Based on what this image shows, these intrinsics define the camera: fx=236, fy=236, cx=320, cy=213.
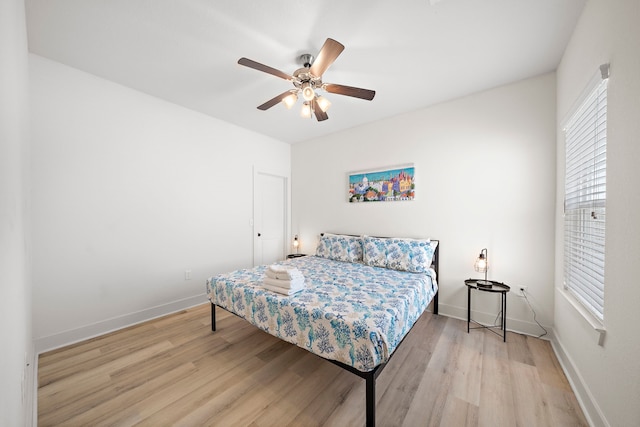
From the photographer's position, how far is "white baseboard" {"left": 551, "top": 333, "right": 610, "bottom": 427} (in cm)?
137

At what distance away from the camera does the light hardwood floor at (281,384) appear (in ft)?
4.95

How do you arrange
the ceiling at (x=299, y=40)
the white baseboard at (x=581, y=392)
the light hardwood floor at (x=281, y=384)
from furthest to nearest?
the ceiling at (x=299, y=40) → the light hardwood floor at (x=281, y=384) → the white baseboard at (x=581, y=392)

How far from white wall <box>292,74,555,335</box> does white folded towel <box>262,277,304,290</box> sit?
1.86 m

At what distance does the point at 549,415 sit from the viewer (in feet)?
4.95

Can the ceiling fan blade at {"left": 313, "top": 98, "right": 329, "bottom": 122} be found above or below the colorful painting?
above

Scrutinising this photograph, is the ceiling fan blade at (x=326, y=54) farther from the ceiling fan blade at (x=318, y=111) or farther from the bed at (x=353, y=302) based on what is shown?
the bed at (x=353, y=302)

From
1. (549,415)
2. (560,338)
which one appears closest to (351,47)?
(549,415)

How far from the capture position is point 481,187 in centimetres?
275

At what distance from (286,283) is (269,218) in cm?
252

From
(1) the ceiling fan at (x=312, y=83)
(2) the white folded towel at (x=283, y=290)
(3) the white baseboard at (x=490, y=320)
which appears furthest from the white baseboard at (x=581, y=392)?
(1) the ceiling fan at (x=312, y=83)

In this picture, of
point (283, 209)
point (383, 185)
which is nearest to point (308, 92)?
point (383, 185)

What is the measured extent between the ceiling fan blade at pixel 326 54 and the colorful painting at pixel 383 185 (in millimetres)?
1900

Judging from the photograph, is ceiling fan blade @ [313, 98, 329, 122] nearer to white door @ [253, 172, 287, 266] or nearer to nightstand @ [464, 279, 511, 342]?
white door @ [253, 172, 287, 266]

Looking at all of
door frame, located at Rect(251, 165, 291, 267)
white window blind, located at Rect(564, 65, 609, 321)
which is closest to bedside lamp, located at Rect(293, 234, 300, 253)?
door frame, located at Rect(251, 165, 291, 267)
